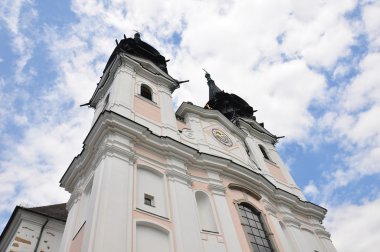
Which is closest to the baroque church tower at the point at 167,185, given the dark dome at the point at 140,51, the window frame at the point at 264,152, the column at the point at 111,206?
the column at the point at 111,206

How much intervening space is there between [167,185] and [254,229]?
11.7 feet

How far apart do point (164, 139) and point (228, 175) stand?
307cm

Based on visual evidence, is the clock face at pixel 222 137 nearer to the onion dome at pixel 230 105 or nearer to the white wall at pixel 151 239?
the onion dome at pixel 230 105

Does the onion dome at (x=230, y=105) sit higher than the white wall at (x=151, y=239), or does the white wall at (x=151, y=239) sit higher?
the onion dome at (x=230, y=105)

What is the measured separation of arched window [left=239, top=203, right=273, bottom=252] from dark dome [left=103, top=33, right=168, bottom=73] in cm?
917

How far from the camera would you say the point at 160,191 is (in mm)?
11367

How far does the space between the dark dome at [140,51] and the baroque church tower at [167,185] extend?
13.7 inches

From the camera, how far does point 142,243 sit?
923 cm

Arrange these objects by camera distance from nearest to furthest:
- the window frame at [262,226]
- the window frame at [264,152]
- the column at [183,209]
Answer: the column at [183,209]
the window frame at [262,226]
the window frame at [264,152]

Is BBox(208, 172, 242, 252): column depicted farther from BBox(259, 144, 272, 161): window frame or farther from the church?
BBox(259, 144, 272, 161): window frame

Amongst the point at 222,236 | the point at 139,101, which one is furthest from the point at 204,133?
the point at 222,236

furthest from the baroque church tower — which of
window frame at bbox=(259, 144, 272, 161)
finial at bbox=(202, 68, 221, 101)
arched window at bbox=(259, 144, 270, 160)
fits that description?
finial at bbox=(202, 68, 221, 101)

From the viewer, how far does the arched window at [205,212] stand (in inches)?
454

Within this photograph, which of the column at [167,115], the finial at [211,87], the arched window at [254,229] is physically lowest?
the arched window at [254,229]
